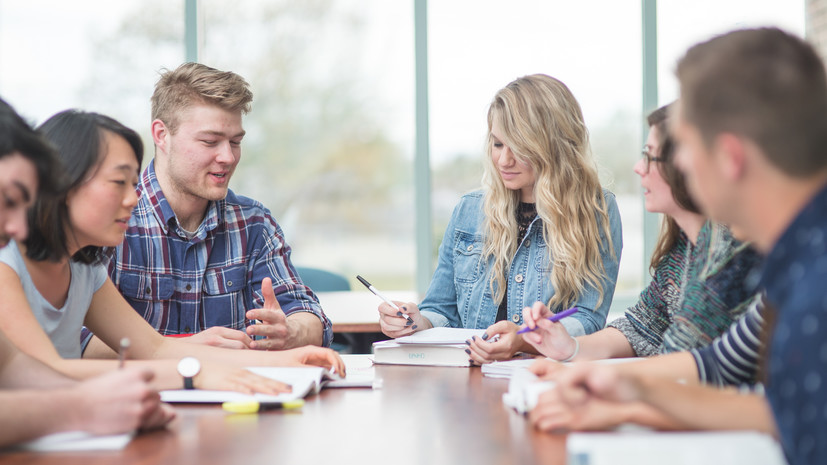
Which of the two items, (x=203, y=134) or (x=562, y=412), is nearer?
(x=562, y=412)

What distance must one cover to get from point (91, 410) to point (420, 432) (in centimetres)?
50

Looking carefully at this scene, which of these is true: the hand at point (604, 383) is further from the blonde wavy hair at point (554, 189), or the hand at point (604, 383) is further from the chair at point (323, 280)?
the chair at point (323, 280)

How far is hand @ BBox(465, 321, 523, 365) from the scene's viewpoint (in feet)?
5.92

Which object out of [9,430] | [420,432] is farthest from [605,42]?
[9,430]

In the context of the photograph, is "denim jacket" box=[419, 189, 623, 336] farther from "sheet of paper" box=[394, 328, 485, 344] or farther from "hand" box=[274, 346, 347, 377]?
"hand" box=[274, 346, 347, 377]

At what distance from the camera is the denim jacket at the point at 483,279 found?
2.26 m

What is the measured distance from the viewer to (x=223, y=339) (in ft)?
6.35

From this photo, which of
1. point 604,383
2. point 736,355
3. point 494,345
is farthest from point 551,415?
point 494,345

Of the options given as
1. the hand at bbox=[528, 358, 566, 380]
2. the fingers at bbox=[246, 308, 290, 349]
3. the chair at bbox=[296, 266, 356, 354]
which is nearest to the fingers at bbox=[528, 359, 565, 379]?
the hand at bbox=[528, 358, 566, 380]

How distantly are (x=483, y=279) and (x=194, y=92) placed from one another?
1076 millimetres

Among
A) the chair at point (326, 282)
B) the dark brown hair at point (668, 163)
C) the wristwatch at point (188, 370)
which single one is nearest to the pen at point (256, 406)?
the wristwatch at point (188, 370)

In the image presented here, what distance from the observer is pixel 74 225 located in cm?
167

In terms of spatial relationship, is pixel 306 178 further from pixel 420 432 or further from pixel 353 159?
pixel 420 432

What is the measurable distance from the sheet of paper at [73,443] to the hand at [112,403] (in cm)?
1
